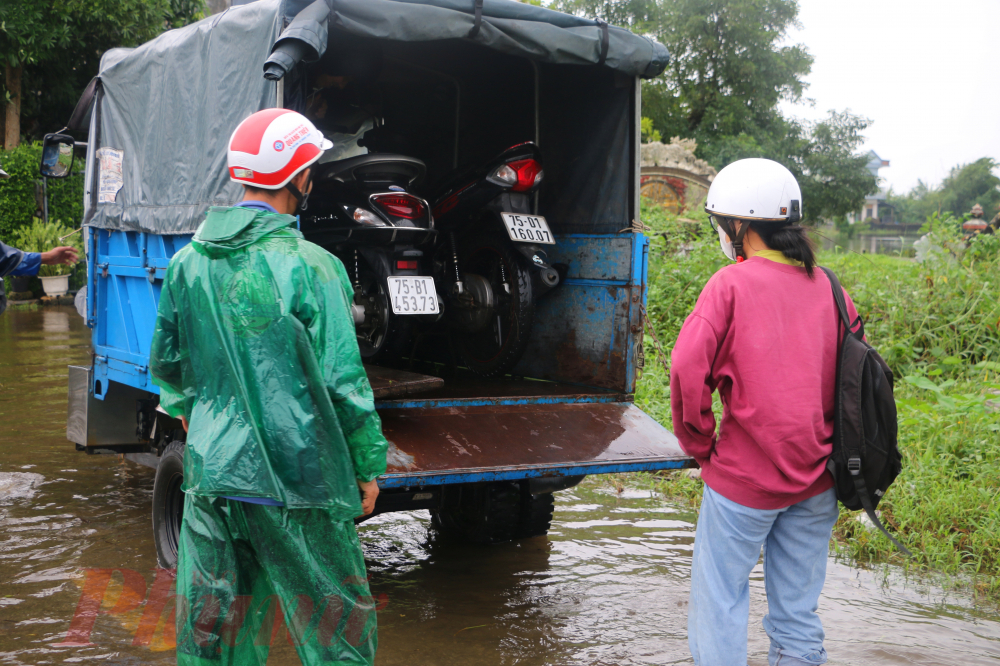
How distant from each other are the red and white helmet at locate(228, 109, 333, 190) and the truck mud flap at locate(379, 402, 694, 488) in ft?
4.20

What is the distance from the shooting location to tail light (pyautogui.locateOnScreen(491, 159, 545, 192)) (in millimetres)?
4926

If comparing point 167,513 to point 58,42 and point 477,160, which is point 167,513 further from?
point 58,42

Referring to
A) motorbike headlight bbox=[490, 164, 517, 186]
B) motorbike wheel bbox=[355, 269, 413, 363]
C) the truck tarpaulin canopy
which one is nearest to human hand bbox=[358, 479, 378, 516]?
the truck tarpaulin canopy

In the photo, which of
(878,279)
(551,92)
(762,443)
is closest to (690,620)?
(762,443)

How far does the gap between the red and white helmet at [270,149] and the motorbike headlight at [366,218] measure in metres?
2.21

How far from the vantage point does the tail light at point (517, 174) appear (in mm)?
4926

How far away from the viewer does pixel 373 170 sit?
195 inches

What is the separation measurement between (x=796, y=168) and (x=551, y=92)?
3062 centimetres

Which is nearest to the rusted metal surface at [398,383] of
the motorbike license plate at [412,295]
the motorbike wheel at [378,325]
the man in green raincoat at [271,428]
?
the motorbike license plate at [412,295]

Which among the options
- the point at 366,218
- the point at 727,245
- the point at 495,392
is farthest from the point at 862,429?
the point at 366,218

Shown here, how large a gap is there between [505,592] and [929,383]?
401 cm

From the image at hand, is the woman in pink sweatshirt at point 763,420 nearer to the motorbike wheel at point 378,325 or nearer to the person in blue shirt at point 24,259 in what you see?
the motorbike wheel at point 378,325

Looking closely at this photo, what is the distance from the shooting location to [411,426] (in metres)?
3.87

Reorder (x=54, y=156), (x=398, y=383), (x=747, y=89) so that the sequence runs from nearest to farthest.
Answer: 1. (x=398, y=383)
2. (x=54, y=156)
3. (x=747, y=89)
